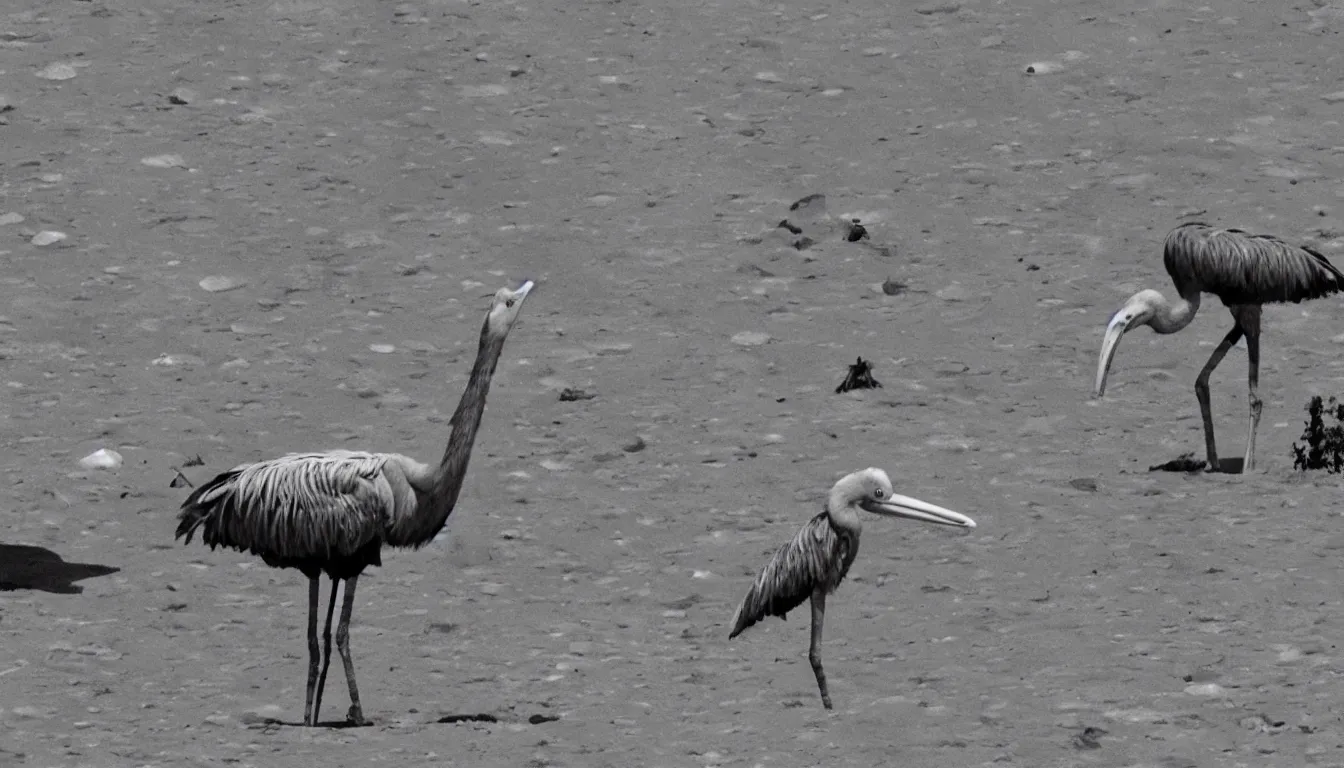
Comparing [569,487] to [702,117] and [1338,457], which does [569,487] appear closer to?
[1338,457]

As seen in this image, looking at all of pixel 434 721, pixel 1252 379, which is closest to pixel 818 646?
pixel 434 721

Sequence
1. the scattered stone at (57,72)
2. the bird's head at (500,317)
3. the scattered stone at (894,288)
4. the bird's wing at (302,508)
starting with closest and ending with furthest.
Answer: the bird's wing at (302,508) < the bird's head at (500,317) < the scattered stone at (894,288) < the scattered stone at (57,72)

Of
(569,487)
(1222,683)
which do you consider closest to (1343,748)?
(1222,683)

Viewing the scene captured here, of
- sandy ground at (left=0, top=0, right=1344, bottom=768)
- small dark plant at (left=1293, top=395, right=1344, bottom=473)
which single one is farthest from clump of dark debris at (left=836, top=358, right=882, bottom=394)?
small dark plant at (left=1293, top=395, right=1344, bottom=473)

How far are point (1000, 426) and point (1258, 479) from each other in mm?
1308

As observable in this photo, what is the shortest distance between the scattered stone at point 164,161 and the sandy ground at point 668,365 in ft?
0.08

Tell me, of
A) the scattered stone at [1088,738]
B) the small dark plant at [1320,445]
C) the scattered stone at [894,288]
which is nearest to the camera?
the scattered stone at [1088,738]

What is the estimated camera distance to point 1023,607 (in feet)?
32.0

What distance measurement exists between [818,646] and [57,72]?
9026 millimetres

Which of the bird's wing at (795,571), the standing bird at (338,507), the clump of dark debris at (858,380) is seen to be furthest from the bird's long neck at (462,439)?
the clump of dark debris at (858,380)

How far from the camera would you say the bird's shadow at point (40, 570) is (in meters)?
10.1

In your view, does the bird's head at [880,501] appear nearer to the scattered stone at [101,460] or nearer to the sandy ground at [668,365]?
the sandy ground at [668,365]

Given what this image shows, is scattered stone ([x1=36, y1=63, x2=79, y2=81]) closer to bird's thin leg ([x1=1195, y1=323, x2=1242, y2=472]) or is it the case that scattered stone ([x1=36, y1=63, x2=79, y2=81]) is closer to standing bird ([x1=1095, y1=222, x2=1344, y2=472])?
standing bird ([x1=1095, y1=222, x2=1344, y2=472])

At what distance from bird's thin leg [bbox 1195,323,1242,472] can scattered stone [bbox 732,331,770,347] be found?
2.32m
